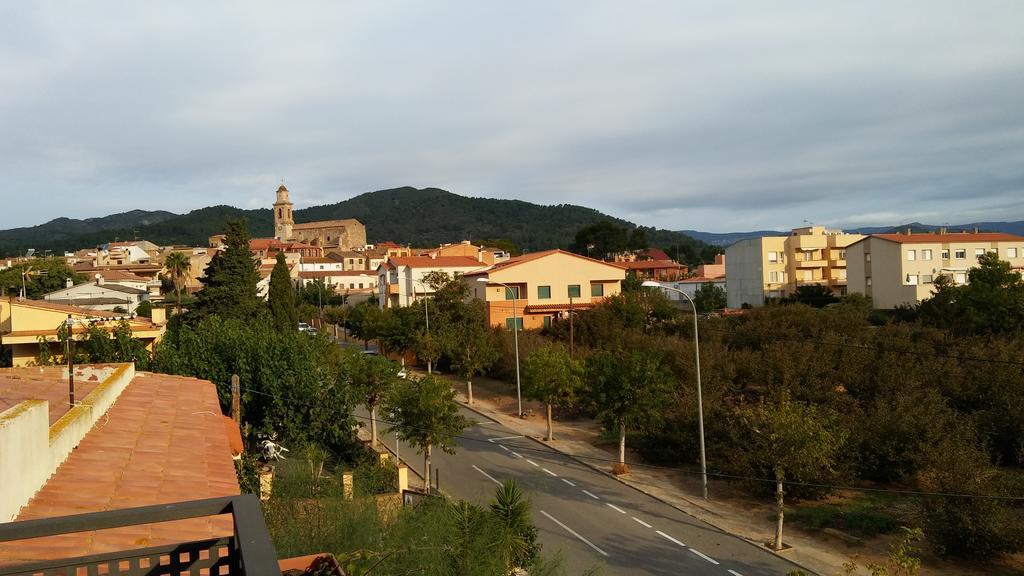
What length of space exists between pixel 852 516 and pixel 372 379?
1745 centimetres

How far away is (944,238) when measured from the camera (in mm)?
65562

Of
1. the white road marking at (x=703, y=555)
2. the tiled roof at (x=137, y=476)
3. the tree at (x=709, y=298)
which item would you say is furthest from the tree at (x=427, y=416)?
the tree at (x=709, y=298)

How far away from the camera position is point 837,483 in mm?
21812

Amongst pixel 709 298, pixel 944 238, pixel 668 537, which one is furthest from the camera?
pixel 709 298

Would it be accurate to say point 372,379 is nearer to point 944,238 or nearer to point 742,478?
point 742,478

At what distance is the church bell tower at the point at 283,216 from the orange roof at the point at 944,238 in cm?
14077

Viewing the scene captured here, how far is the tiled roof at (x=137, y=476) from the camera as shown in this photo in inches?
209

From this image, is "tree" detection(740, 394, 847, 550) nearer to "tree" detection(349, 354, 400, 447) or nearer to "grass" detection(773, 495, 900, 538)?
"grass" detection(773, 495, 900, 538)

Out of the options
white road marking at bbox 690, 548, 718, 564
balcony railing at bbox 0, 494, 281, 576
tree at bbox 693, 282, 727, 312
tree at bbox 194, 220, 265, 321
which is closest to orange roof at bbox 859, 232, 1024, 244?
tree at bbox 693, 282, 727, 312

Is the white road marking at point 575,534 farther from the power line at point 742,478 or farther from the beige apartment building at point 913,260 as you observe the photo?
the beige apartment building at point 913,260

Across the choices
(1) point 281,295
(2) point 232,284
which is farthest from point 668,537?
(1) point 281,295

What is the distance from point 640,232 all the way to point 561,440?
9761cm

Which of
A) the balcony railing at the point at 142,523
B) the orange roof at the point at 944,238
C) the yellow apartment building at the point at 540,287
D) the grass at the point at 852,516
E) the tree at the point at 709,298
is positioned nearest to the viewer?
the balcony railing at the point at 142,523

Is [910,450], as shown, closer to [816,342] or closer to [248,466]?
[816,342]
